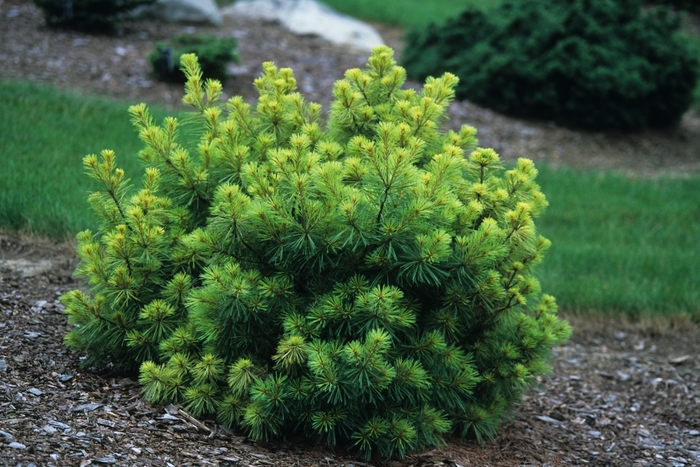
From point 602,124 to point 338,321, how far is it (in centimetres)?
897

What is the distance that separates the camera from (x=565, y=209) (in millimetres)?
7730

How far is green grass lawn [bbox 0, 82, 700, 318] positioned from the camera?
5465 mm

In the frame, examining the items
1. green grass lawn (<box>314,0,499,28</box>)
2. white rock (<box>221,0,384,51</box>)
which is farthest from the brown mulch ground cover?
green grass lawn (<box>314,0,499,28</box>)

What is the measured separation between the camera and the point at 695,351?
5480 mm

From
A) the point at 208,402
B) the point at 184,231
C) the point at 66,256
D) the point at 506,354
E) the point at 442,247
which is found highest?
the point at 442,247

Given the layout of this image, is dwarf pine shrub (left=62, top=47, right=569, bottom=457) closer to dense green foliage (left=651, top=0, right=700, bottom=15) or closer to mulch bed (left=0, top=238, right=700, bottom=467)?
mulch bed (left=0, top=238, right=700, bottom=467)

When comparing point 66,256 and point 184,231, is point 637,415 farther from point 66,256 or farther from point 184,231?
point 66,256

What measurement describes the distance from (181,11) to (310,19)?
232 cm

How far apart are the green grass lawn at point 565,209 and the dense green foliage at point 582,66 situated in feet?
7.64

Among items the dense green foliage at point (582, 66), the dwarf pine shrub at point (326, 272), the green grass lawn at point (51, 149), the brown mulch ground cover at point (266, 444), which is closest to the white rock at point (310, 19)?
the dense green foliage at point (582, 66)

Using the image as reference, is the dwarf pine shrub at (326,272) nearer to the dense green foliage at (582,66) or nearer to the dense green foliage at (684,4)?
the dense green foliage at (582,66)

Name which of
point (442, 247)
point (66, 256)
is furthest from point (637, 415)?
point (66, 256)

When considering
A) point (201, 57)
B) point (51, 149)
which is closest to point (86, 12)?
point (201, 57)

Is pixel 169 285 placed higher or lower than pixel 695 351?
higher
